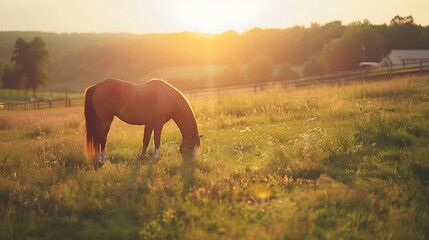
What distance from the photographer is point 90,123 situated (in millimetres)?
8219

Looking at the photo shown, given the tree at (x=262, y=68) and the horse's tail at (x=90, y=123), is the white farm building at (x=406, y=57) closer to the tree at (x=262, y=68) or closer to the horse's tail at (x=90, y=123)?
the tree at (x=262, y=68)

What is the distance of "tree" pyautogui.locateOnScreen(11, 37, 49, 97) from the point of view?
57.0 meters

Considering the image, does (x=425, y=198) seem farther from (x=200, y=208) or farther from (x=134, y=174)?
(x=134, y=174)

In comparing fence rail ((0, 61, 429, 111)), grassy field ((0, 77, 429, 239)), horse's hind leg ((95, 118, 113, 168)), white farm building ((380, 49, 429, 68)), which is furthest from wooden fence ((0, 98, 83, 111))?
white farm building ((380, 49, 429, 68))

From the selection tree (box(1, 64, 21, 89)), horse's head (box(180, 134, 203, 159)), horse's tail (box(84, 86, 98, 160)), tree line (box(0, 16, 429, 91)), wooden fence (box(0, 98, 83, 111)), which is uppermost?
tree line (box(0, 16, 429, 91))

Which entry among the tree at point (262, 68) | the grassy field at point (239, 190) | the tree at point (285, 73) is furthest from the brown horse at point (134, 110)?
the tree at point (262, 68)

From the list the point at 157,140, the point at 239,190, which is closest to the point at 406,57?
the point at 157,140

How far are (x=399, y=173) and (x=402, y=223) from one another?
2.12 metres

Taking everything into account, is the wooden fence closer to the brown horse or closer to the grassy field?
the grassy field

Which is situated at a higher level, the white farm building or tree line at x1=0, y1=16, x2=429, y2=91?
tree line at x1=0, y1=16, x2=429, y2=91

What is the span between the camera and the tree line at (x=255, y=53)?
25484 millimetres

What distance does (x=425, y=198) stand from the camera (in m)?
5.66

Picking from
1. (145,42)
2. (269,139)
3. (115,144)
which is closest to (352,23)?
(269,139)

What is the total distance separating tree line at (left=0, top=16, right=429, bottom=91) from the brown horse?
16.7m
